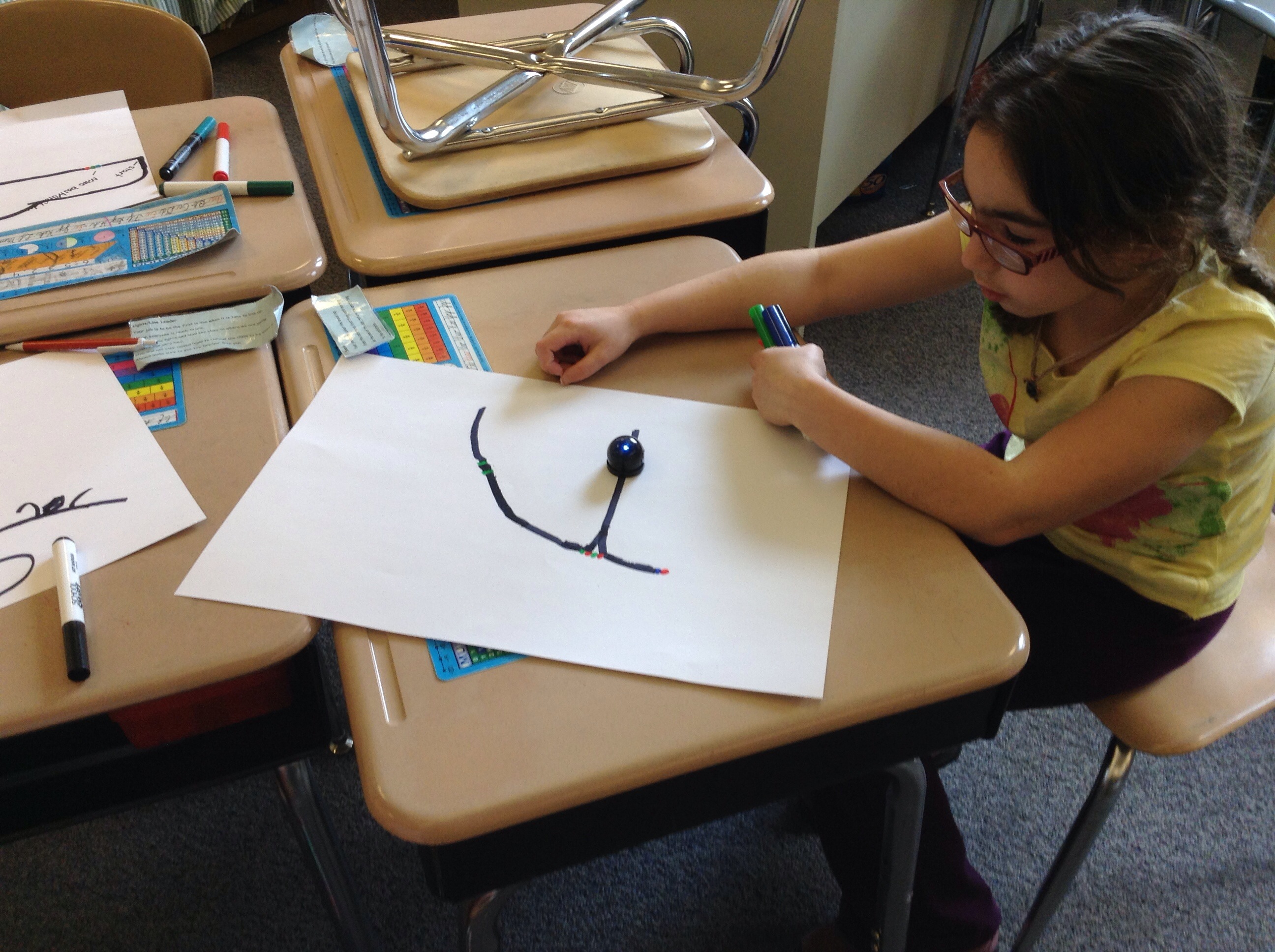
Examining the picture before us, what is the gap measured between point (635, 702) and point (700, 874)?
72cm

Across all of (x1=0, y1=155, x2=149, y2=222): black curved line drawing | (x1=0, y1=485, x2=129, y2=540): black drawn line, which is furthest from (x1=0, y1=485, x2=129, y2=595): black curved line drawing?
(x1=0, y1=155, x2=149, y2=222): black curved line drawing

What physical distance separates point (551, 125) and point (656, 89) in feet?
0.41

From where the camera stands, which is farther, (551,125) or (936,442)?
(551,125)

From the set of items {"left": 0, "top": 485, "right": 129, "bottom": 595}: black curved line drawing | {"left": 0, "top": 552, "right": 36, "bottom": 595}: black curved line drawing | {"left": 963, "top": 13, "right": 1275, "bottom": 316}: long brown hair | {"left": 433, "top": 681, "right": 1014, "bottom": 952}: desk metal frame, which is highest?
{"left": 963, "top": 13, "right": 1275, "bottom": 316}: long brown hair

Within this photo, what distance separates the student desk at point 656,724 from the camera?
1.69ft

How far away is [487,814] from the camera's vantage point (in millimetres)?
500

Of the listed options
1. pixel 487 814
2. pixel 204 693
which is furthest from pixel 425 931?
pixel 487 814

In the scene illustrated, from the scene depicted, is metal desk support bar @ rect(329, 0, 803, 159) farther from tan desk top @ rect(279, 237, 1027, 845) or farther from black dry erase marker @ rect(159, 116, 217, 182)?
tan desk top @ rect(279, 237, 1027, 845)

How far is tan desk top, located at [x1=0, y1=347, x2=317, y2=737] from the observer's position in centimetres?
55

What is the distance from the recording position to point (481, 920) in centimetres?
62

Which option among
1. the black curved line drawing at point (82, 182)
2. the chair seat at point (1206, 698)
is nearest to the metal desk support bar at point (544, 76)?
the black curved line drawing at point (82, 182)

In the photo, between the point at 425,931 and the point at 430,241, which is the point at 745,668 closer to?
the point at 430,241

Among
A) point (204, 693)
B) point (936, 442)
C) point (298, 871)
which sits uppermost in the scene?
point (936, 442)

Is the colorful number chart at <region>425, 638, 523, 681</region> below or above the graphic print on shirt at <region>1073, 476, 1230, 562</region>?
above
